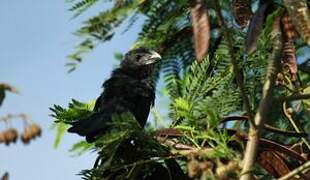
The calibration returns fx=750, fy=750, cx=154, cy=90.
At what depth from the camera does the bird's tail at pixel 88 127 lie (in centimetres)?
306

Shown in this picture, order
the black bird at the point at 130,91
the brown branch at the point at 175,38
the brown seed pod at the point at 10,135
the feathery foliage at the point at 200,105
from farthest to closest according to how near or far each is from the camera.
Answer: the black bird at the point at 130,91 → the brown branch at the point at 175,38 → the feathery foliage at the point at 200,105 → the brown seed pod at the point at 10,135

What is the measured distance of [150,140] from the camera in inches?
101

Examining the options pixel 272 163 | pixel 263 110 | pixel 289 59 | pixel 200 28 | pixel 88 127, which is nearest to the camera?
pixel 200 28

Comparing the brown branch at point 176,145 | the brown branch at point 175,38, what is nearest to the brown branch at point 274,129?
the brown branch at point 176,145

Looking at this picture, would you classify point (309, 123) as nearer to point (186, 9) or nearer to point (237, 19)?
point (237, 19)

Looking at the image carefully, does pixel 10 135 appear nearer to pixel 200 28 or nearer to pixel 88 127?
pixel 200 28

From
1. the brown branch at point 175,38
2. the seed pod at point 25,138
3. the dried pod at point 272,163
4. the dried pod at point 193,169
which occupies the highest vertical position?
the brown branch at point 175,38

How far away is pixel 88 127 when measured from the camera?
3.13 meters

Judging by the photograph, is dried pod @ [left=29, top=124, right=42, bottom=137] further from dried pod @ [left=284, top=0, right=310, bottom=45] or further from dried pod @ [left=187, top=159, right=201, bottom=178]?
dried pod @ [left=284, top=0, right=310, bottom=45]

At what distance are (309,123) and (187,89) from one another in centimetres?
66

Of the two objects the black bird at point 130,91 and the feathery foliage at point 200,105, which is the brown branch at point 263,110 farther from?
the black bird at point 130,91

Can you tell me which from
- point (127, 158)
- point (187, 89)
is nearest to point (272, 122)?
point (187, 89)

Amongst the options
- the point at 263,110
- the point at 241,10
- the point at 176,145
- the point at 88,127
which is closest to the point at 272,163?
the point at 176,145

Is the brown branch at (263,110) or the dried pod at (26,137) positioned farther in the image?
the brown branch at (263,110)
